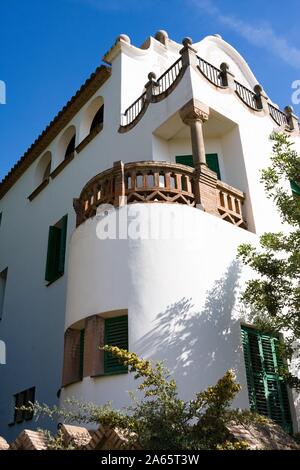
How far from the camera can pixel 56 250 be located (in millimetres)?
15891

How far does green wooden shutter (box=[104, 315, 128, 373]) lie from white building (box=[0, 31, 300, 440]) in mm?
26

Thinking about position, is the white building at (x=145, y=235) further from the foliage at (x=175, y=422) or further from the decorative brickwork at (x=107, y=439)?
the foliage at (x=175, y=422)

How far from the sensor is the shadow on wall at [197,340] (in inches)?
337

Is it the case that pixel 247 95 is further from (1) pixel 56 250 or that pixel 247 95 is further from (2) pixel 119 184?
(1) pixel 56 250

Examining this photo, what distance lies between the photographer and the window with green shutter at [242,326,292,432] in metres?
9.37

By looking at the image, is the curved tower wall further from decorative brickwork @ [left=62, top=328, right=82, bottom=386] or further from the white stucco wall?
decorative brickwork @ [left=62, top=328, right=82, bottom=386]

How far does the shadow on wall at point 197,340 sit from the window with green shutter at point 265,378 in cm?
44

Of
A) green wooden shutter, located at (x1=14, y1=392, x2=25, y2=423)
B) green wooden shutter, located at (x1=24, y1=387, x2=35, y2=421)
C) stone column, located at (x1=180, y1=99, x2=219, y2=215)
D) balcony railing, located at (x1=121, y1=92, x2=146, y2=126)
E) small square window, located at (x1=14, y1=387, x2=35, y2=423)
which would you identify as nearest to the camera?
stone column, located at (x1=180, y1=99, x2=219, y2=215)

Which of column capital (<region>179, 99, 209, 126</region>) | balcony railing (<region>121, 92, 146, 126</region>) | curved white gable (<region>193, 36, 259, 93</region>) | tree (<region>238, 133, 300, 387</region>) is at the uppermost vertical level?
curved white gable (<region>193, 36, 259, 93</region>)

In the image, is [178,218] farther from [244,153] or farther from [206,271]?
[244,153]

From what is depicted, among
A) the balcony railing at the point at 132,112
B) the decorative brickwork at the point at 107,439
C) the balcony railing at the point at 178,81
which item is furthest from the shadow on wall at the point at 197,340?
the balcony railing at the point at 132,112

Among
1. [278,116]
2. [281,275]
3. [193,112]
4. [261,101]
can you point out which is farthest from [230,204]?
[278,116]

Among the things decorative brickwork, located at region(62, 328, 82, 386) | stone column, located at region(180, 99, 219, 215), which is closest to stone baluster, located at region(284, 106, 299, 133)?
stone column, located at region(180, 99, 219, 215)
